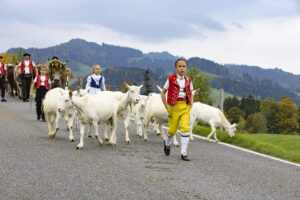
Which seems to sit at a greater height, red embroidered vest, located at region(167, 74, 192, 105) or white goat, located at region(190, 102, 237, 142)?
red embroidered vest, located at region(167, 74, 192, 105)

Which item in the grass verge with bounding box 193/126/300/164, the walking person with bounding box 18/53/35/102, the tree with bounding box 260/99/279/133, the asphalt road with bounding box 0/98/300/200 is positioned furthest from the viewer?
the tree with bounding box 260/99/279/133

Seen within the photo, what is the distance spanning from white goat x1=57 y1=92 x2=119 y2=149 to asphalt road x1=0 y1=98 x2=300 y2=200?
551mm

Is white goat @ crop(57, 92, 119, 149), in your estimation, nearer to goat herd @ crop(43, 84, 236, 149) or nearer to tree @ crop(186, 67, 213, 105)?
goat herd @ crop(43, 84, 236, 149)

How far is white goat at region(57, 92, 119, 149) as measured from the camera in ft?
28.2

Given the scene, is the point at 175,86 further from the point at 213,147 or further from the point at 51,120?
the point at 51,120

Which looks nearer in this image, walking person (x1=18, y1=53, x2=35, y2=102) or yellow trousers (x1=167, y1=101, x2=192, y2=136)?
yellow trousers (x1=167, y1=101, x2=192, y2=136)

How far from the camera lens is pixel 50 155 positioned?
294 inches

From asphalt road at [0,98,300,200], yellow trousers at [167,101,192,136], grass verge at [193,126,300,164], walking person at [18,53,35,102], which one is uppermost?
walking person at [18,53,35,102]

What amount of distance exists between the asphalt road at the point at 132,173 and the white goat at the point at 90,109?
0.55 metres

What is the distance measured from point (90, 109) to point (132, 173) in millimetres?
2903

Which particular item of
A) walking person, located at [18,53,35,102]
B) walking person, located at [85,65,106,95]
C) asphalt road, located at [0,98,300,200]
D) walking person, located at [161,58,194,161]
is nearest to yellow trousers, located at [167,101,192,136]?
walking person, located at [161,58,194,161]

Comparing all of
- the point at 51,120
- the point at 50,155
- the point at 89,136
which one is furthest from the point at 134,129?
the point at 50,155

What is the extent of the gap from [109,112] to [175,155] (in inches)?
80.1

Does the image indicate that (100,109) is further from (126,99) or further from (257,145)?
(257,145)
